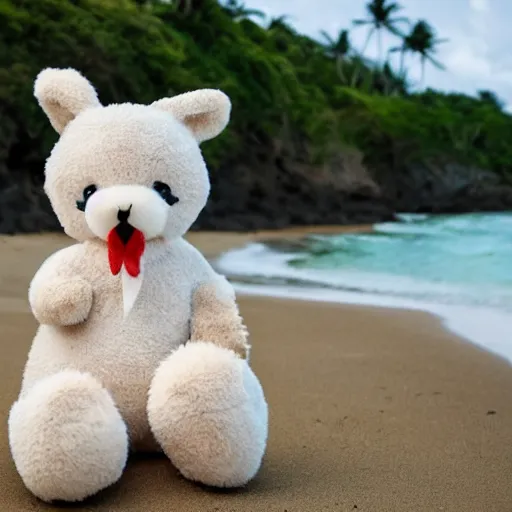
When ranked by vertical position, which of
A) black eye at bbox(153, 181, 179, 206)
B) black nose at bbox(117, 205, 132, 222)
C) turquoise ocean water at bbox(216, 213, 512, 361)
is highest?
black eye at bbox(153, 181, 179, 206)

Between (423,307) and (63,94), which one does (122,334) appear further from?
(423,307)

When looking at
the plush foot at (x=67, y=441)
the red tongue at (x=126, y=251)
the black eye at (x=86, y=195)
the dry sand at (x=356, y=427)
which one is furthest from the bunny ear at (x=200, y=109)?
the dry sand at (x=356, y=427)

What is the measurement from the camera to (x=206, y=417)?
204 centimetres

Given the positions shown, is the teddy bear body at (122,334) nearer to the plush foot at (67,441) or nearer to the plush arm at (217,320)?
the plush arm at (217,320)

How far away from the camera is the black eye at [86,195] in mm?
2260

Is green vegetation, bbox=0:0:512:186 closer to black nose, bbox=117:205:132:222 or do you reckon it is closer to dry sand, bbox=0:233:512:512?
dry sand, bbox=0:233:512:512

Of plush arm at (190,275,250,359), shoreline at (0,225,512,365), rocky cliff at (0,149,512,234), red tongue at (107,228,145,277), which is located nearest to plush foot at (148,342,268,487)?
plush arm at (190,275,250,359)

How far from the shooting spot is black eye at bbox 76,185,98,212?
89.0 inches

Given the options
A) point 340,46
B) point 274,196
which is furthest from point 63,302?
point 340,46

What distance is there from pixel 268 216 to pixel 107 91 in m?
7.37

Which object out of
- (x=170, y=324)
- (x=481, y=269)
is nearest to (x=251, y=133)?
(x=481, y=269)

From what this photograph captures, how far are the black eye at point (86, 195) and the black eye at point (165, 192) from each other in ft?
0.56

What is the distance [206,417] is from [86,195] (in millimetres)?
719

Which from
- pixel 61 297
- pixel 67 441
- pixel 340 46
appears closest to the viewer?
pixel 67 441
